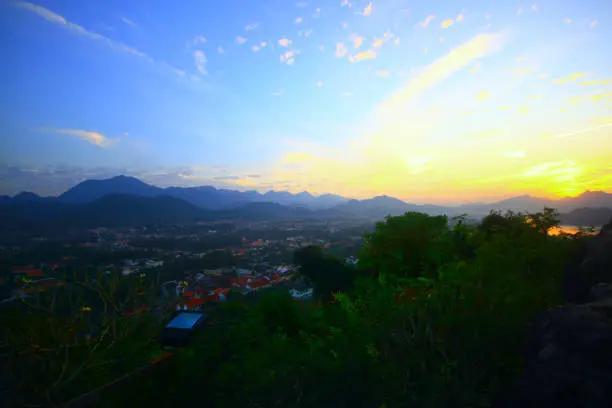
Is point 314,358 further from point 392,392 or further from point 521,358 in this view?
point 521,358

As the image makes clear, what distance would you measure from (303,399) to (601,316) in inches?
138

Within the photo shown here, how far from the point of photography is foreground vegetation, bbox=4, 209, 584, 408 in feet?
12.3

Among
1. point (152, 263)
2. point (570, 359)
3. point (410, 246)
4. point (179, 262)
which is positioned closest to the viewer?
point (570, 359)

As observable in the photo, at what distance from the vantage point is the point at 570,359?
2801mm

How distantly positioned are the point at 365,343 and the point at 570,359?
6.97 feet

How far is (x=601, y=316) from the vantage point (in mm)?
2836

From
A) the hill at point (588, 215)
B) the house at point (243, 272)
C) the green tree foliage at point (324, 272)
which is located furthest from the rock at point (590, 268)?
the house at point (243, 272)

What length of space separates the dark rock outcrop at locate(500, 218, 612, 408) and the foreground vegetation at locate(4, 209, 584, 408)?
0.48m

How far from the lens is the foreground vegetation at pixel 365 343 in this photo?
3.74 meters

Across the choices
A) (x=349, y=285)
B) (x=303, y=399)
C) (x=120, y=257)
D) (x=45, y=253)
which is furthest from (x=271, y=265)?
(x=303, y=399)

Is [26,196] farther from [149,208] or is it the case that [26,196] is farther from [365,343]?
[365,343]

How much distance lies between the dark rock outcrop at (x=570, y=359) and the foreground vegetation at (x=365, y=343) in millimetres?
479

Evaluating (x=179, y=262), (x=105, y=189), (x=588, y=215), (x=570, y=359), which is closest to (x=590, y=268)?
(x=570, y=359)

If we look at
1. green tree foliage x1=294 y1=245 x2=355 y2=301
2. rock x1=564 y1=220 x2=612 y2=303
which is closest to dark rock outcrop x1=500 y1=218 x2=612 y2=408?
rock x1=564 y1=220 x2=612 y2=303
